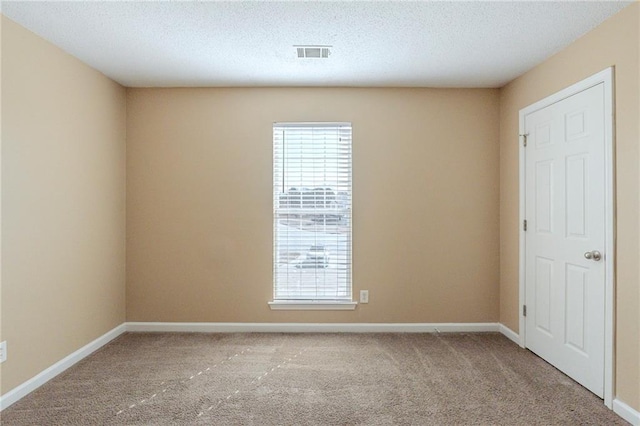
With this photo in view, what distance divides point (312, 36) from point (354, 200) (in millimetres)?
1659

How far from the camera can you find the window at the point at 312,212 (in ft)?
12.6

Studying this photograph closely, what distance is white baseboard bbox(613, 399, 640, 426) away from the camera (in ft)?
7.27

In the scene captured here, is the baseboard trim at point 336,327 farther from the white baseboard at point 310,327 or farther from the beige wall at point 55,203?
the beige wall at point 55,203

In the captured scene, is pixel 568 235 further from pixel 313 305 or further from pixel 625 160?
pixel 313 305

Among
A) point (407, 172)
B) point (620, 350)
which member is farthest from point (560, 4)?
point (620, 350)

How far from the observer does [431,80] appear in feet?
11.8

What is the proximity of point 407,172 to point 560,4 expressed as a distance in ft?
6.06

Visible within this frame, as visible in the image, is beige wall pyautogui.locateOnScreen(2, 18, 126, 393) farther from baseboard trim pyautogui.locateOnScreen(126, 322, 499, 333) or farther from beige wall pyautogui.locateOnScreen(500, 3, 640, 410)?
beige wall pyautogui.locateOnScreen(500, 3, 640, 410)

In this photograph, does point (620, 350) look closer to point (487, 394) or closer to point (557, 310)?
point (557, 310)

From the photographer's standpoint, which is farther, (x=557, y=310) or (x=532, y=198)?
(x=532, y=198)

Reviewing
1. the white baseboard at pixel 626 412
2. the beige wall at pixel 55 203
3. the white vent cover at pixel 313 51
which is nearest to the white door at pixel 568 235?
the white baseboard at pixel 626 412

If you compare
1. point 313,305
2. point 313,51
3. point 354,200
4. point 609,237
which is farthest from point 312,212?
point 609,237

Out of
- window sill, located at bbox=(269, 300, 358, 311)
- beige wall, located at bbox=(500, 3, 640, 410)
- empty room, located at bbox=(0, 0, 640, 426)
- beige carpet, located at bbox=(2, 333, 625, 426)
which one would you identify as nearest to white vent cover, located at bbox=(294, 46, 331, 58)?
empty room, located at bbox=(0, 0, 640, 426)

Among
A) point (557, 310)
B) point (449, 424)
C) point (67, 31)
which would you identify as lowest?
point (449, 424)
